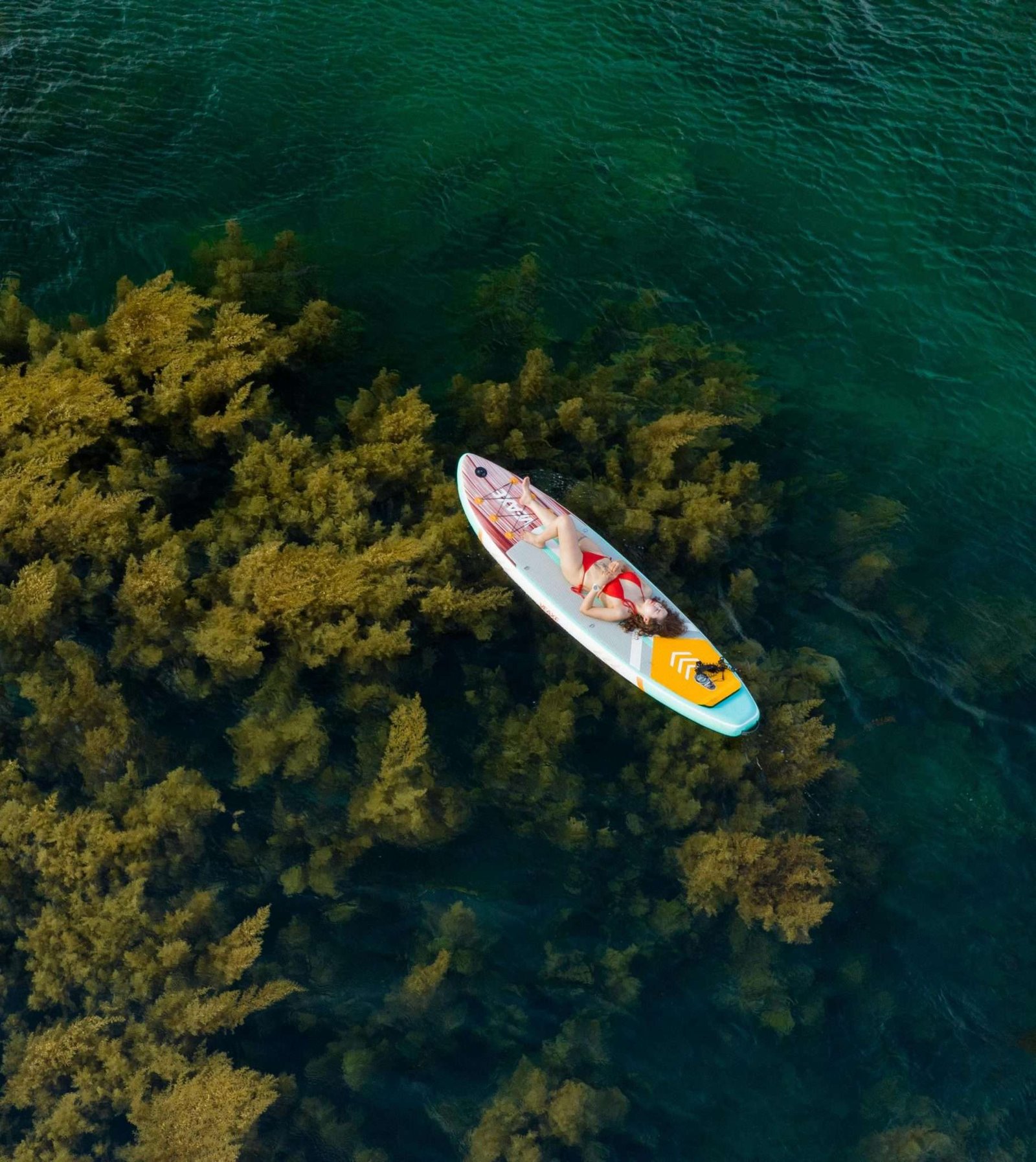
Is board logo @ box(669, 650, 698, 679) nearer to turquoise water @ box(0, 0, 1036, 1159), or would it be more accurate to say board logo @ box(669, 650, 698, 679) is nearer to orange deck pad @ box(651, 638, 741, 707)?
orange deck pad @ box(651, 638, 741, 707)

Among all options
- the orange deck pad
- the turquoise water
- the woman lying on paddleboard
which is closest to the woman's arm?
the woman lying on paddleboard

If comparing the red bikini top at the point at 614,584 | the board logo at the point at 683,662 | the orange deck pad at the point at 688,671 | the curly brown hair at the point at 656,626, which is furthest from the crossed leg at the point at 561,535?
the board logo at the point at 683,662

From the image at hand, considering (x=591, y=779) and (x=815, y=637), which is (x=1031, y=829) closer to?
(x=815, y=637)

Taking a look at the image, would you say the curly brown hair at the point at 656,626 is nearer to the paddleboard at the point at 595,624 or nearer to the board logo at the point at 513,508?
the paddleboard at the point at 595,624

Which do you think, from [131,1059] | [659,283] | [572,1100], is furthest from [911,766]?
[131,1059]

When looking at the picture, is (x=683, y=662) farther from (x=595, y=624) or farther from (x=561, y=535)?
(x=561, y=535)

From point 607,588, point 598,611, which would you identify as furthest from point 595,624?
point 607,588
